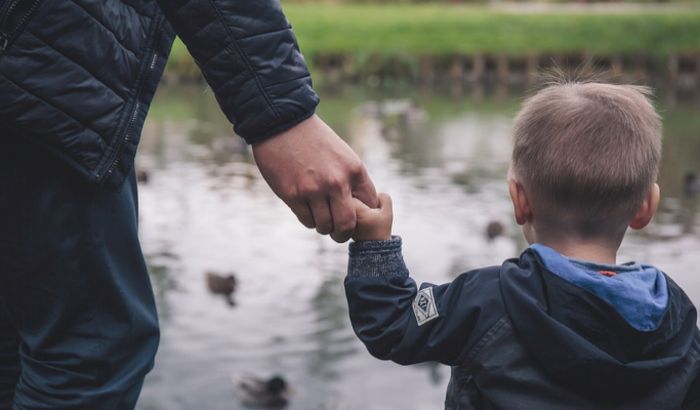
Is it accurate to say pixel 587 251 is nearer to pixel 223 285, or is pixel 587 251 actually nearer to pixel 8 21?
pixel 8 21

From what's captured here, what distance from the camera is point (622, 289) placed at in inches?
62.4

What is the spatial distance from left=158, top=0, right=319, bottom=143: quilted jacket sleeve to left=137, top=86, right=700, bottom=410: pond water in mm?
2971

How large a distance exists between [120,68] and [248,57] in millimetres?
224

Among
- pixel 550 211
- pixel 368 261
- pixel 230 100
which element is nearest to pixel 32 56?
pixel 230 100

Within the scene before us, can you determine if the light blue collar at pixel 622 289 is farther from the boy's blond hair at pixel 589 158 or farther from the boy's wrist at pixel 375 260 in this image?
the boy's wrist at pixel 375 260

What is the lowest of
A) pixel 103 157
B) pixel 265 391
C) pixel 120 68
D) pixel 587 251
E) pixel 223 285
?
pixel 223 285

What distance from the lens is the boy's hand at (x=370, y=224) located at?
69.7 inches

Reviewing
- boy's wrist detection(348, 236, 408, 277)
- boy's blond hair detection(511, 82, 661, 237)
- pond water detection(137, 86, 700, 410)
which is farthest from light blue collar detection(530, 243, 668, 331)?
pond water detection(137, 86, 700, 410)

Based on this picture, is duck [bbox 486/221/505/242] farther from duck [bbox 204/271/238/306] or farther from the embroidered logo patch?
the embroidered logo patch

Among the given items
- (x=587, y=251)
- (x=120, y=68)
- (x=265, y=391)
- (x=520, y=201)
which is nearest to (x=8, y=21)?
(x=120, y=68)

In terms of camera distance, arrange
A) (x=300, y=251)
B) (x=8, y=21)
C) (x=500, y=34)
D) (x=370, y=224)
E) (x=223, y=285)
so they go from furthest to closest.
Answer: (x=500, y=34) → (x=300, y=251) → (x=223, y=285) → (x=370, y=224) → (x=8, y=21)

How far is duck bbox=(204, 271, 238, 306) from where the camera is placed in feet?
19.1

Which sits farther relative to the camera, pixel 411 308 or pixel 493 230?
pixel 493 230

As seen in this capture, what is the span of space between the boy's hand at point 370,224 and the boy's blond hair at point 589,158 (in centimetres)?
27
